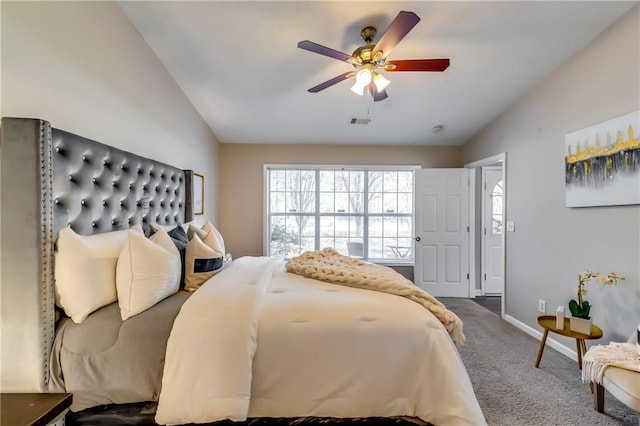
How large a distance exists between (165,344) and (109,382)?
293 mm

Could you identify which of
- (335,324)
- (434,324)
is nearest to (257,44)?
(335,324)

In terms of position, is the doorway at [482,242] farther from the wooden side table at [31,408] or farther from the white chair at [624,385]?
the wooden side table at [31,408]

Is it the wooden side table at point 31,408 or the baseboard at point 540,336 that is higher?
the wooden side table at point 31,408

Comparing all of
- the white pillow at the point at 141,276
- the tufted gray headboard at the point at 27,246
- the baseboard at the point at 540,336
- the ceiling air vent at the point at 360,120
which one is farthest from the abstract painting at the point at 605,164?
the tufted gray headboard at the point at 27,246

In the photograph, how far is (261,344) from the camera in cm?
136

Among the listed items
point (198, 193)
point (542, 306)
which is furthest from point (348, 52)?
point (542, 306)

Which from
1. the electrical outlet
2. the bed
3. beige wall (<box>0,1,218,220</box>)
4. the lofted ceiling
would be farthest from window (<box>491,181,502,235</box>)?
beige wall (<box>0,1,218,220</box>)

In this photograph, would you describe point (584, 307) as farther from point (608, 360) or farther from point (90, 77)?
point (90, 77)

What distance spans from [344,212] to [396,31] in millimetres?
3103

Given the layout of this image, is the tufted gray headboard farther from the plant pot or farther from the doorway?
the doorway

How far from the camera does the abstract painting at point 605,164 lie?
6.54ft

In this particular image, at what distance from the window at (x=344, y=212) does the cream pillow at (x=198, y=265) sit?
8.17 ft

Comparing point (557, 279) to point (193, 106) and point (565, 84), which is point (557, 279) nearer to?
point (565, 84)

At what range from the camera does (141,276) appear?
1.49m
